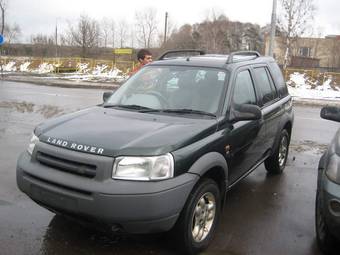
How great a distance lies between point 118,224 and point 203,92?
1.76 metres

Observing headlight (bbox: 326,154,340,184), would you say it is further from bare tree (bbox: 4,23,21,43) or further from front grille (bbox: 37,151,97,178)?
bare tree (bbox: 4,23,21,43)

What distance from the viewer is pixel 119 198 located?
9.96 ft

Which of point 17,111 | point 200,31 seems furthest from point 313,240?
point 200,31

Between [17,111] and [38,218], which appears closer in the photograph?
[38,218]

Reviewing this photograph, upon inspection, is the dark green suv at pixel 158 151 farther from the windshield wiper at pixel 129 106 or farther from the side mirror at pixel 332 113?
the side mirror at pixel 332 113

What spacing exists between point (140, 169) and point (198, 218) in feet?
2.83

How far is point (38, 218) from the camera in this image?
14.1ft

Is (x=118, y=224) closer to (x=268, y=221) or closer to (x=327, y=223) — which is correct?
(x=327, y=223)

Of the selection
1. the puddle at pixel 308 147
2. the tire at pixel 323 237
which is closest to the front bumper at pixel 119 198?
the tire at pixel 323 237

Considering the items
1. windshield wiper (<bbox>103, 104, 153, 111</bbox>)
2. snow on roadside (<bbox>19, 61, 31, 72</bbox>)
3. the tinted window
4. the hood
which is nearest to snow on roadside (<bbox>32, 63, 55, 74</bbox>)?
snow on roadside (<bbox>19, 61, 31, 72</bbox>)

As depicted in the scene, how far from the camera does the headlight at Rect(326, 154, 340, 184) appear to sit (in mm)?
3225

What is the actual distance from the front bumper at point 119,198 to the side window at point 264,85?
2286 millimetres

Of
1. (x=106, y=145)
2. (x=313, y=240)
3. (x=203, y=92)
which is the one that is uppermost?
(x=203, y=92)

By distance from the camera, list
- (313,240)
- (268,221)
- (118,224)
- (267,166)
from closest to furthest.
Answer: (118,224), (313,240), (268,221), (267,166)
